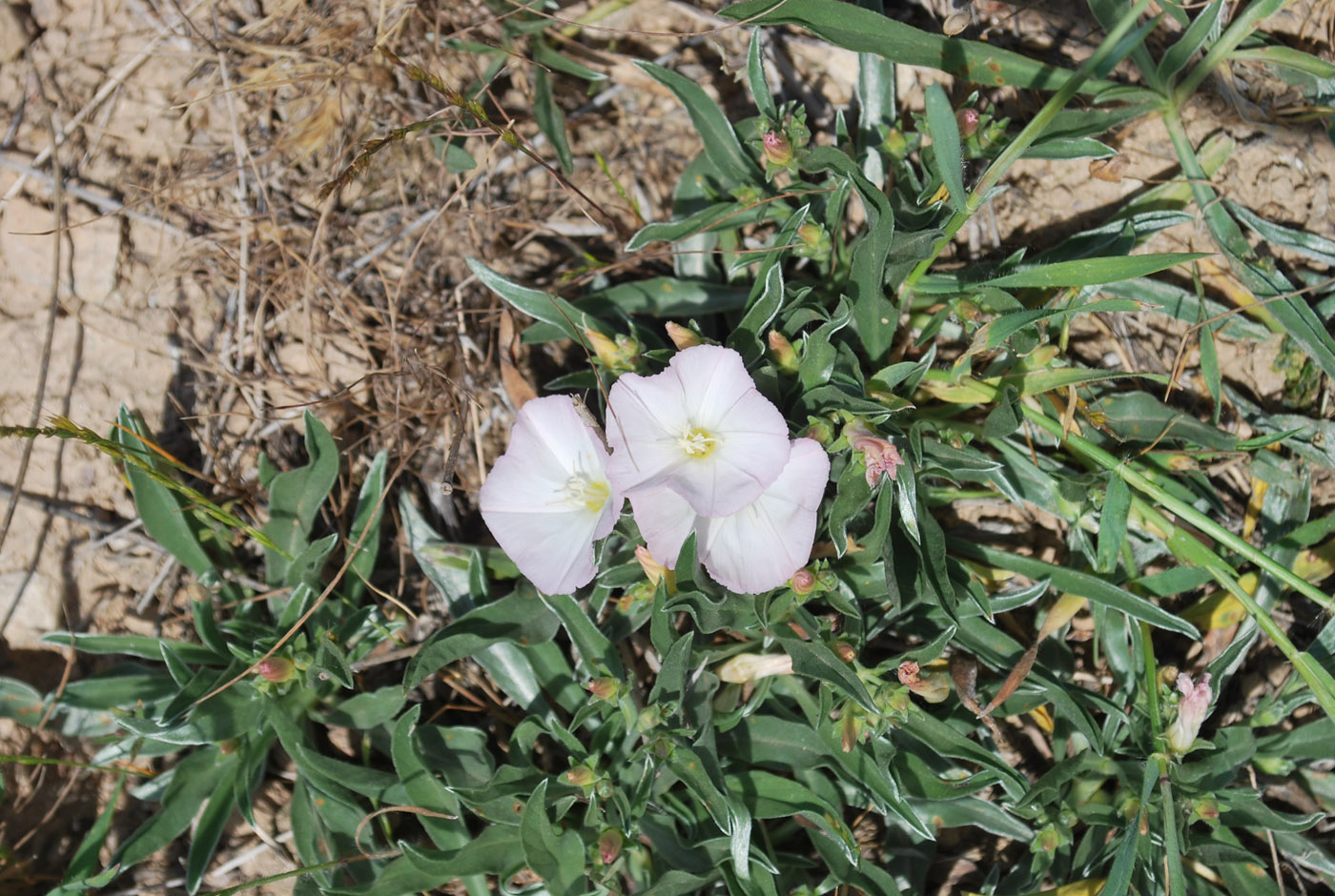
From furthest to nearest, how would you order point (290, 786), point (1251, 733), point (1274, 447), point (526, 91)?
point (526, 91) → point (290, 786) → point (1274, 447) → point (1251, 733)

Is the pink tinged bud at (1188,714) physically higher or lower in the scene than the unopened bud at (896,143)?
lower

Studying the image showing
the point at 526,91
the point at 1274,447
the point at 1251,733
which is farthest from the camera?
the point at 526,91

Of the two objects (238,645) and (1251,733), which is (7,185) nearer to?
(238,645)

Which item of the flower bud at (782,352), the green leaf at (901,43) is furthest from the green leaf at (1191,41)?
the flower bud at (782,352)

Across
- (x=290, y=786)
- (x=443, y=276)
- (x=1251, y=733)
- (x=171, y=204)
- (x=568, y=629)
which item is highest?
(x=171, y=204)

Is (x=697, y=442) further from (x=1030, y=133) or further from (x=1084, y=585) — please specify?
(x=1084, y=585)

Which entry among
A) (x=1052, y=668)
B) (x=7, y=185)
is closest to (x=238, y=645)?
(x=7, y=185)

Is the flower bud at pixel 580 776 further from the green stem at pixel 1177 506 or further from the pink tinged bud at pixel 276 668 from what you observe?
the green stem at pixel 1177 506
